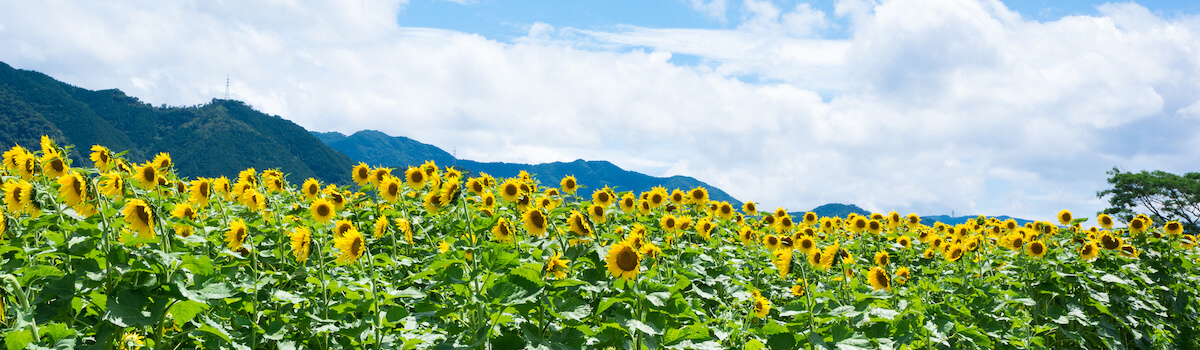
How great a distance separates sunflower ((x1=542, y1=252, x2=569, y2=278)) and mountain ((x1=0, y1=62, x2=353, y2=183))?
451ft

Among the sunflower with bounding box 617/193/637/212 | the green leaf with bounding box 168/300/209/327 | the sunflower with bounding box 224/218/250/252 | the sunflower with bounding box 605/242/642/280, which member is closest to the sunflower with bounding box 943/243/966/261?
the sunflower with bounding box 617/193/637/212

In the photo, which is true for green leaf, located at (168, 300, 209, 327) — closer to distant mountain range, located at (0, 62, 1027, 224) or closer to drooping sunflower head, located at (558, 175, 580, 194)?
drooping sunflower head, located at (558, 175, 580, 194)

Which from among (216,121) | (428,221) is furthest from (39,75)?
(428,221)

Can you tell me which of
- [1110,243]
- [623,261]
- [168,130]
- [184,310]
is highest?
[168,130]

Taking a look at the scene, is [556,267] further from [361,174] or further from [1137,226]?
[1137,226]

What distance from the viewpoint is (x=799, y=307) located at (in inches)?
147

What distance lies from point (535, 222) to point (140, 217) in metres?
2.07

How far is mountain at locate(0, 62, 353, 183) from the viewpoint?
121 m

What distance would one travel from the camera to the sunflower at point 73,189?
3.11 metres

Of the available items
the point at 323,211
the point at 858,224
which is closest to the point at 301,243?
the point at 323,211

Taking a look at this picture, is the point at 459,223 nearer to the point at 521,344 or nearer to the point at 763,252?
the point at 521,344

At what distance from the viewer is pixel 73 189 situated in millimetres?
3137

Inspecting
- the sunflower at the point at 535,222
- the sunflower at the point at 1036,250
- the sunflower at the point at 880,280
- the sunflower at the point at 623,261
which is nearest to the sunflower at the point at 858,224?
the sunflower at the point at 1036,250

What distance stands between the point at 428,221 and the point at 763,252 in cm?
341
